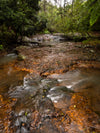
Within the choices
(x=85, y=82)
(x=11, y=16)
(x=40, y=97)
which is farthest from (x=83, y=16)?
(x=40, y=97)

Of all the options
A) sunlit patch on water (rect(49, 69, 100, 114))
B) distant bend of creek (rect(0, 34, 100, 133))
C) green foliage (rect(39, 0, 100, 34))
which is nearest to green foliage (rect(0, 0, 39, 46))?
green foliage (rect(39, 0, 100, 34))

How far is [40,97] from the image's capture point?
3.18 meters

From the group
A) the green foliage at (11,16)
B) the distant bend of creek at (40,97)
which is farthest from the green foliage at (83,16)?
the green foliage at (11,16)

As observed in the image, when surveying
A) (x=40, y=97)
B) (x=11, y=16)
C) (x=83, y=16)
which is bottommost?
(x=40, y=97)

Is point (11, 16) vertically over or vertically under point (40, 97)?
over

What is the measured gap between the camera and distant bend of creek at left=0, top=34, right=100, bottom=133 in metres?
2.29

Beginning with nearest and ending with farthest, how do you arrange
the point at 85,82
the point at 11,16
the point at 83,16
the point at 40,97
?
the point at 40,97, the point at 85,82, the point at 83,16, the point at 11,16

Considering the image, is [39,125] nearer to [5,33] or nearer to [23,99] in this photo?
[23,99]

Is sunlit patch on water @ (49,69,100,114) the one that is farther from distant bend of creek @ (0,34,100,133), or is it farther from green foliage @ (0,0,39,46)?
green foliage @ (0,0,39,46)

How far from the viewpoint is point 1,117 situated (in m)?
2.52

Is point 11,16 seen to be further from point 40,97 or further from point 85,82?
point 85,82

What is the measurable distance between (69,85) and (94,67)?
7.21ft

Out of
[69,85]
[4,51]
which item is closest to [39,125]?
[69,85]

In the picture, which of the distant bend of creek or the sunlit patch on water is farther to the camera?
the sunlit patch on water
